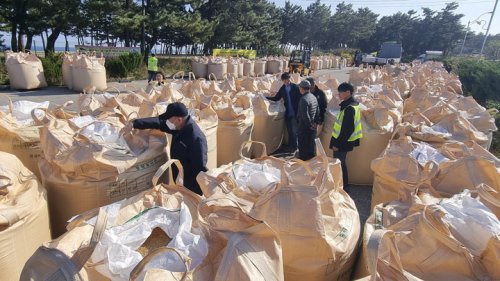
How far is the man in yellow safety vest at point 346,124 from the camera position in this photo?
3.74 m

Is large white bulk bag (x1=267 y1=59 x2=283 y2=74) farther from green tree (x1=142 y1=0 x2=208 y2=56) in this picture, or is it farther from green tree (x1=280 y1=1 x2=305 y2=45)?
green tree (x1=280 y1=1 x2=305 y2=45)

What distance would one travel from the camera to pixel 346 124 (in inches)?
151

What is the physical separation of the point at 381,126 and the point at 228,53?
19.3m

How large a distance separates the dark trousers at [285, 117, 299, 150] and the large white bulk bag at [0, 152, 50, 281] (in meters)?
4.03

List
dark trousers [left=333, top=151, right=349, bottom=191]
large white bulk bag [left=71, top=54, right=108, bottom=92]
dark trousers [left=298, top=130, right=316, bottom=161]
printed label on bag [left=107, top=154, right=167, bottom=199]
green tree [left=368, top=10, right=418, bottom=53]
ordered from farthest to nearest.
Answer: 1. green tree [left=368, top=10, right=418, bottom=53]
2. large white bulk bag [left=71, top=54, right=108, bottom=92]
3. dark trousers [left=298, top=130, right=316, bottom=161]
4. dark trousers [left=333, top=151, right=349, bottom=191]
5. printed label on bag [left=107, top=154, right=167, bottom=199]

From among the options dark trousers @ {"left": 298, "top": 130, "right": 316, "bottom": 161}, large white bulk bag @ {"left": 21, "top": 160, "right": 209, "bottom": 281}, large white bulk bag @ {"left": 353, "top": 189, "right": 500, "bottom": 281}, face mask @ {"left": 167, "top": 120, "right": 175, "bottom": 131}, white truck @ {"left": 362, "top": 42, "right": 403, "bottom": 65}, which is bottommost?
dark trousers @ {"left": 298, "top": 130, "right": 316, "bottom": 161}

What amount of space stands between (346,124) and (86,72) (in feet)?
31.5

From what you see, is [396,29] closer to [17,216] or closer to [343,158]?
[343,158]

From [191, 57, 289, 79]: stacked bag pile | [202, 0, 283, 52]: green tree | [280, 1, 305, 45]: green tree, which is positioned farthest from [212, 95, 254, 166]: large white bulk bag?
[280, 1, 305, 45]: green tree

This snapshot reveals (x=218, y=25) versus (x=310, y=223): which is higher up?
(x=218, y=25)

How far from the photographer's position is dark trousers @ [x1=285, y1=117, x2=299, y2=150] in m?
5.60

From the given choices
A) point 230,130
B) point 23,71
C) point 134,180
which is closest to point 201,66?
point 23,71

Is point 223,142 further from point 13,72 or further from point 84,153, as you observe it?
point 13,72

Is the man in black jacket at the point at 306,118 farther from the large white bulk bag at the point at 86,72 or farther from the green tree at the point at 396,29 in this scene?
the green tree at the point at 396,29
